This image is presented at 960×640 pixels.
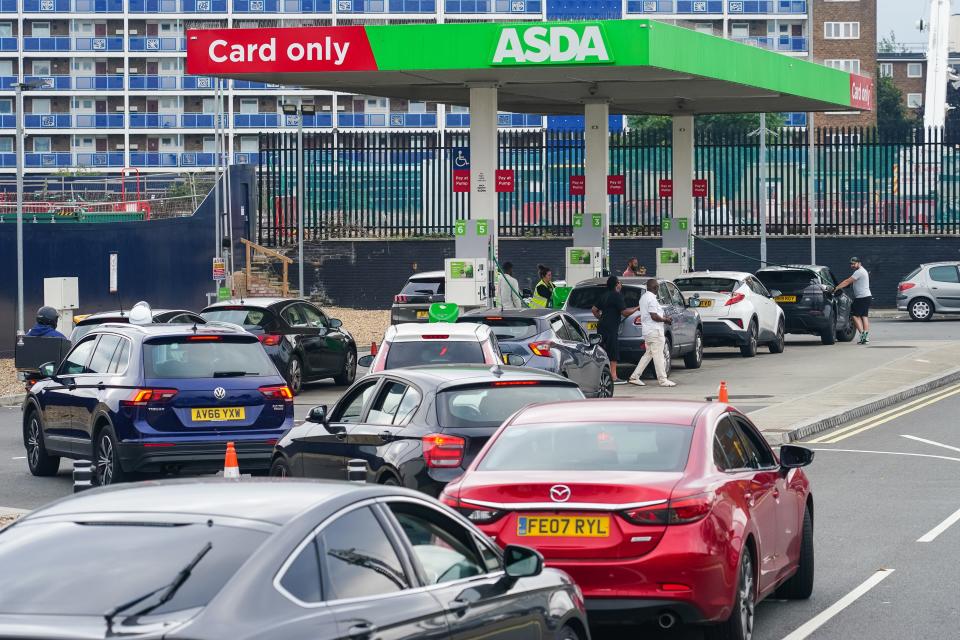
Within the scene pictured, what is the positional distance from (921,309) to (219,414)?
32.0 metres

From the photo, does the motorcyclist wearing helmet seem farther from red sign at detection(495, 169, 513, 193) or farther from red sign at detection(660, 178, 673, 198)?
red sign at detection(660, 178, 673, 198)

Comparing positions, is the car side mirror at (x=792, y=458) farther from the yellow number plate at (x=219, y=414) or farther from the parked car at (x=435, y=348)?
the parked car at (x=435, y=348)

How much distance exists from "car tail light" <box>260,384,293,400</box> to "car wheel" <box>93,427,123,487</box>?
1448mm

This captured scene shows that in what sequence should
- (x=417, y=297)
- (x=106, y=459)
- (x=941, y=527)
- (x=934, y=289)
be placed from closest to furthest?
(x=941, y=527) < (x=106, y=459) < (x=417, y=297) < (x=934, y=289)

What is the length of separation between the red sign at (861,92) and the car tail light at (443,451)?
2979cm

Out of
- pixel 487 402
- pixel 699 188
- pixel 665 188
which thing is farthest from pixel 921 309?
pixel 487 402

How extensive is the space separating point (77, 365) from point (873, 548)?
8329 millimetres

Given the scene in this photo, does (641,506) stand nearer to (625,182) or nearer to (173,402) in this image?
(173,402)

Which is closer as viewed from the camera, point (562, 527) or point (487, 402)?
point (562, 527)

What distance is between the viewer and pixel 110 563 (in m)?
5.31

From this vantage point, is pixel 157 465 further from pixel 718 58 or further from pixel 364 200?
pixel 364 200

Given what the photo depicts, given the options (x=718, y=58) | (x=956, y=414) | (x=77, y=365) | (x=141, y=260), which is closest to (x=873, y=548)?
(x=77, y=365)

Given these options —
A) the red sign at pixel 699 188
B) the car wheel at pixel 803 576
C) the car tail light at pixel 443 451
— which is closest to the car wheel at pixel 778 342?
the red sign at pixel 699 188

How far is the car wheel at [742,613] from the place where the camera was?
29.2 feet
